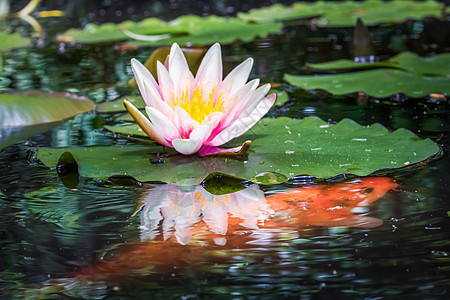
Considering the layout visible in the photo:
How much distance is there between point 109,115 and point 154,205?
837 millimetres

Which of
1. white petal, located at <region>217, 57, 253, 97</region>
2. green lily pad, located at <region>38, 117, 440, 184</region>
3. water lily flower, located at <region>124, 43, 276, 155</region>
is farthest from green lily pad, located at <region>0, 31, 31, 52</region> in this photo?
white petal, located at <region>217, 57, 253, 97</region>

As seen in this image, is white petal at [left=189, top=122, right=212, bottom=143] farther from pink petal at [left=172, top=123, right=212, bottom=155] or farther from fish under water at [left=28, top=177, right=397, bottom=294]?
fish under water at [left=28, top=177, right=397, bottom=294]

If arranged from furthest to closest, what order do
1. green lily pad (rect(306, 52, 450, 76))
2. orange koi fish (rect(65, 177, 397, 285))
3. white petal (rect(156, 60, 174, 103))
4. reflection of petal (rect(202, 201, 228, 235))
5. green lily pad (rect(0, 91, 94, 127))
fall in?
green lily pad (rect(306, 52, 450, 76))
green lily pad (rect(0, 91, 94, 127))
white petal (rect(156, 60, 174, 103))
reflection of petal (rect(202, 201, 228, 235))
orange koi fish (rect(65, 177, 397, 285))

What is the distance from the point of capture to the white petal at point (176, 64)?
1.54 metres

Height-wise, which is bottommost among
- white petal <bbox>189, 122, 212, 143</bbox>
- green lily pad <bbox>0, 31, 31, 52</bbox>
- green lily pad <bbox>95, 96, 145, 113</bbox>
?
green lily pad <bbox>95, 96, 145, 113</bbox>

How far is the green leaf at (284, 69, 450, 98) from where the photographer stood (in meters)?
2.17

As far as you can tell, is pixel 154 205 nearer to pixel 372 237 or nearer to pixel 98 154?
pixel 98 154

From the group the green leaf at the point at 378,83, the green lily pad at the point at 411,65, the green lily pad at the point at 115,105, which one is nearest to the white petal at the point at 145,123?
the green lily pad at the point at 115,105

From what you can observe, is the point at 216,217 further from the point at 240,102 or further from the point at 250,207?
the point at 240,102

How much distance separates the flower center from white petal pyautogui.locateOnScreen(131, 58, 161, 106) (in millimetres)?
60

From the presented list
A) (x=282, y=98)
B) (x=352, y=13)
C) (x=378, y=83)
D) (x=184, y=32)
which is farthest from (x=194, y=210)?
(x=352, y=13)

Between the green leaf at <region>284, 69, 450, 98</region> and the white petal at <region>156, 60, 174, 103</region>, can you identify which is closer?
the white petal at <region>156, 60, 174, 103</region>

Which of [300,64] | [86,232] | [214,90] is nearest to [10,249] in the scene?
[86,232]

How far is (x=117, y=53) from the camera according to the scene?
3.32m
